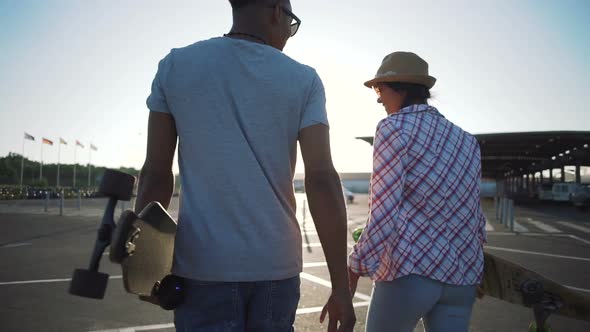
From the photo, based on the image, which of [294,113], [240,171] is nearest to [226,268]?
[240,171]

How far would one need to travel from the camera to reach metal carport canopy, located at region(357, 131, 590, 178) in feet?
108

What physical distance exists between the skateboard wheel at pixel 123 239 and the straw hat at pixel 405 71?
141cm

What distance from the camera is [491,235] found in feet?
43.7

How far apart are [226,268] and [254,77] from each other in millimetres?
637

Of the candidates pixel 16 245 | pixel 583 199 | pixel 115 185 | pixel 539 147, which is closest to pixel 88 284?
pixel 115 185

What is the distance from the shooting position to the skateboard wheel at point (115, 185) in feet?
4.73

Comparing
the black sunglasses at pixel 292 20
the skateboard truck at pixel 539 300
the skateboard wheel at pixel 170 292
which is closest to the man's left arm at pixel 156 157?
the skateboard wheel at pixel 170 292

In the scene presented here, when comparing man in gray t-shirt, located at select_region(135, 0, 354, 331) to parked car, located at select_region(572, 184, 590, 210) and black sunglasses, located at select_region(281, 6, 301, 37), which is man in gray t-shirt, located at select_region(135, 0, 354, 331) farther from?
parked car, located at select_region(572, 184, 590, 210)

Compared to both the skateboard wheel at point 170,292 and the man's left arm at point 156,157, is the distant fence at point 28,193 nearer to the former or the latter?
the man's left arm at point 156,157

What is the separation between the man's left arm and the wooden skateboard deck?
0.21m

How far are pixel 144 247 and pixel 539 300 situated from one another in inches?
78.9

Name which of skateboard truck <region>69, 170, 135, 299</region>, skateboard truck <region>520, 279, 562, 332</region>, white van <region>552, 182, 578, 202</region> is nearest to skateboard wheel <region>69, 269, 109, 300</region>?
skateboard truck <region>69, 170, 135, 299</region>

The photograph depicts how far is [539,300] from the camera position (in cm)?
230

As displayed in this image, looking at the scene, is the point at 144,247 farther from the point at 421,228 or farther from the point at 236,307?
the point at 421,228
